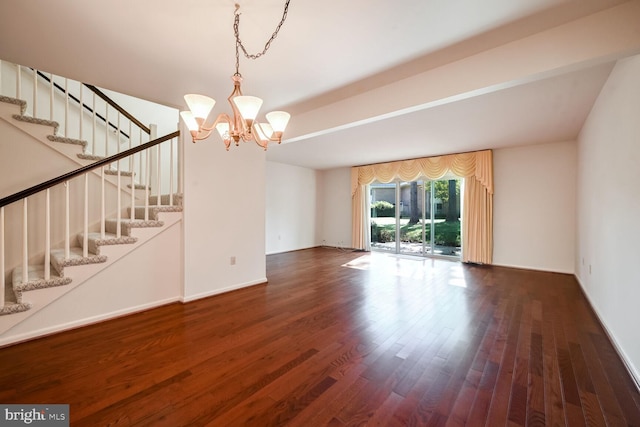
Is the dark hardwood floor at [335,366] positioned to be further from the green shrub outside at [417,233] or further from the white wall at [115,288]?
the green shrub outside at [417,233]

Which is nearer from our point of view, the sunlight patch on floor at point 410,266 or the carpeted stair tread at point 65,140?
the carpeted stair tread at point 65,140

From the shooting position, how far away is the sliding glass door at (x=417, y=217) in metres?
6.35

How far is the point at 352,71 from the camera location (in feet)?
8.15

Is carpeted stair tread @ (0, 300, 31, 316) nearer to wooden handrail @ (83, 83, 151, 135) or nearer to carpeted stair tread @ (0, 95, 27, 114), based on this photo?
carpeted stair tread @ (0, 95, 27, 114)

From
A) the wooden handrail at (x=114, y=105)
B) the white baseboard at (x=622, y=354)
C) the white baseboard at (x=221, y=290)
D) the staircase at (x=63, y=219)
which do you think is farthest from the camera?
the wooden handrail at (x=114, y=105)

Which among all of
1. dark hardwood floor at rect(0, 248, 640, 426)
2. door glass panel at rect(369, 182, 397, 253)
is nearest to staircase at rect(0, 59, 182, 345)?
dark hardwood floor at rect(0, 248, 640, 426)

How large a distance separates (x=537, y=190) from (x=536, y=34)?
14.0 ft

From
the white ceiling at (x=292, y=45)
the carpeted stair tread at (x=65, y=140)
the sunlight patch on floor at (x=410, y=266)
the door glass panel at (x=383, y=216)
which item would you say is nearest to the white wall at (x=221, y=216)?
the white ceiling at (x=292, y=45)

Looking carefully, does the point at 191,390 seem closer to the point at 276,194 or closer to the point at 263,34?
the point at 263,34

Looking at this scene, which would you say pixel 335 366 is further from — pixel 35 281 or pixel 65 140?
pixel 65 140

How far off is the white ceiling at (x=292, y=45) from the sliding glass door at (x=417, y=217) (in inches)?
124

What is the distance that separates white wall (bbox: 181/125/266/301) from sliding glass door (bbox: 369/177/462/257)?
4316 mm

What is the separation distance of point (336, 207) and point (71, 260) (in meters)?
6.47

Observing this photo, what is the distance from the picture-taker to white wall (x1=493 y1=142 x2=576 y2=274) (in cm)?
487
